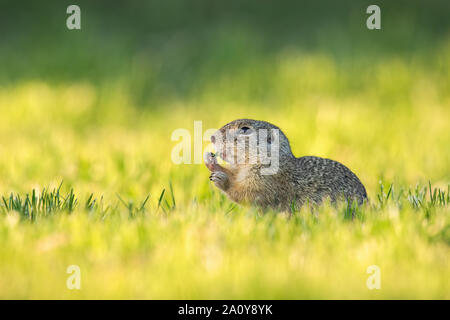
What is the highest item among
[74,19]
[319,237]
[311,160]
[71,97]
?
[74,19]

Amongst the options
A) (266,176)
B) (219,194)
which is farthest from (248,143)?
(219,194)

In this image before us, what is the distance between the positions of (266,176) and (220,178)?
266 millimetres

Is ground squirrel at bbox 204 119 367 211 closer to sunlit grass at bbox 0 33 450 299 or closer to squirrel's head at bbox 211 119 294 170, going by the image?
squirrel's head at bbox 211 119 294 170

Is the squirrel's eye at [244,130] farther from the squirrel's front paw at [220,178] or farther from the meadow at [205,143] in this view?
the meadow at [205,143]

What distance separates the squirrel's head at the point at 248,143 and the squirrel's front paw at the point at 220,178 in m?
0.10

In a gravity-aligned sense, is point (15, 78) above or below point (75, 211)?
above

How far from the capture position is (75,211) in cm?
370

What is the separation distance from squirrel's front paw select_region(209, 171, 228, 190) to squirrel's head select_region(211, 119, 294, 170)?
10 cm

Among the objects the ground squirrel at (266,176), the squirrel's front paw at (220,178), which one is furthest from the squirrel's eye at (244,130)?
the squirrel's front paw at (220,178)

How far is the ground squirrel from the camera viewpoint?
396 cm

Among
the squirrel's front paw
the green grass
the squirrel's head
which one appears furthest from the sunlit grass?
the squirrel's head

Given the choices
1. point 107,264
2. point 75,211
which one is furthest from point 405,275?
Result: point 75,211

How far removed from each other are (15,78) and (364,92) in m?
3.84
